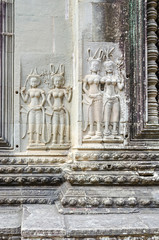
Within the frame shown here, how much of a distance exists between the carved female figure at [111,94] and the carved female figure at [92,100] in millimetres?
102

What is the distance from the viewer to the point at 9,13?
19.6 feet

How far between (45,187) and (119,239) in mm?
1907

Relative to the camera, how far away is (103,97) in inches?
211

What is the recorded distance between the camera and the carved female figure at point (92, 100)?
5.29 m

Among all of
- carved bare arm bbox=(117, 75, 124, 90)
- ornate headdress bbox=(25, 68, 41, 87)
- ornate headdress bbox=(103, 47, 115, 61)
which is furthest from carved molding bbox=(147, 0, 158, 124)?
ornate headdress bbox=(25, 68, 41, 87)

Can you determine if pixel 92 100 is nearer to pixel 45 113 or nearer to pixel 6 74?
pixel 45 113

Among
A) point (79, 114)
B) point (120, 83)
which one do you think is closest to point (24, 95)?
point (79, 114)

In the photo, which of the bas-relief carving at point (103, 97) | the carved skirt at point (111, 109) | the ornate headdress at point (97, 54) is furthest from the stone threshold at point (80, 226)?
the ornate headdress at point (97, 54)

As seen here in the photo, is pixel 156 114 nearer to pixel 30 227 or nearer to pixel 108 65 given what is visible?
pixel 108 65

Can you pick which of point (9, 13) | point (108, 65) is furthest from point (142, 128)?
point (9, 13)

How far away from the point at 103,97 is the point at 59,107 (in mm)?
917

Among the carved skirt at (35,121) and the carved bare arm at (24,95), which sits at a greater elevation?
the carved bare arm at (24,95)

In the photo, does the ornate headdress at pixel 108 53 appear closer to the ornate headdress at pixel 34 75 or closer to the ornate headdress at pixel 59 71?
the ornate headdress at pixel 59 71

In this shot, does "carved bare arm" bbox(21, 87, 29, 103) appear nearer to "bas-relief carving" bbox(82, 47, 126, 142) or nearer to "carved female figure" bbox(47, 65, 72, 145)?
"carved female figure" bbox(47, 65, 72, 145)
